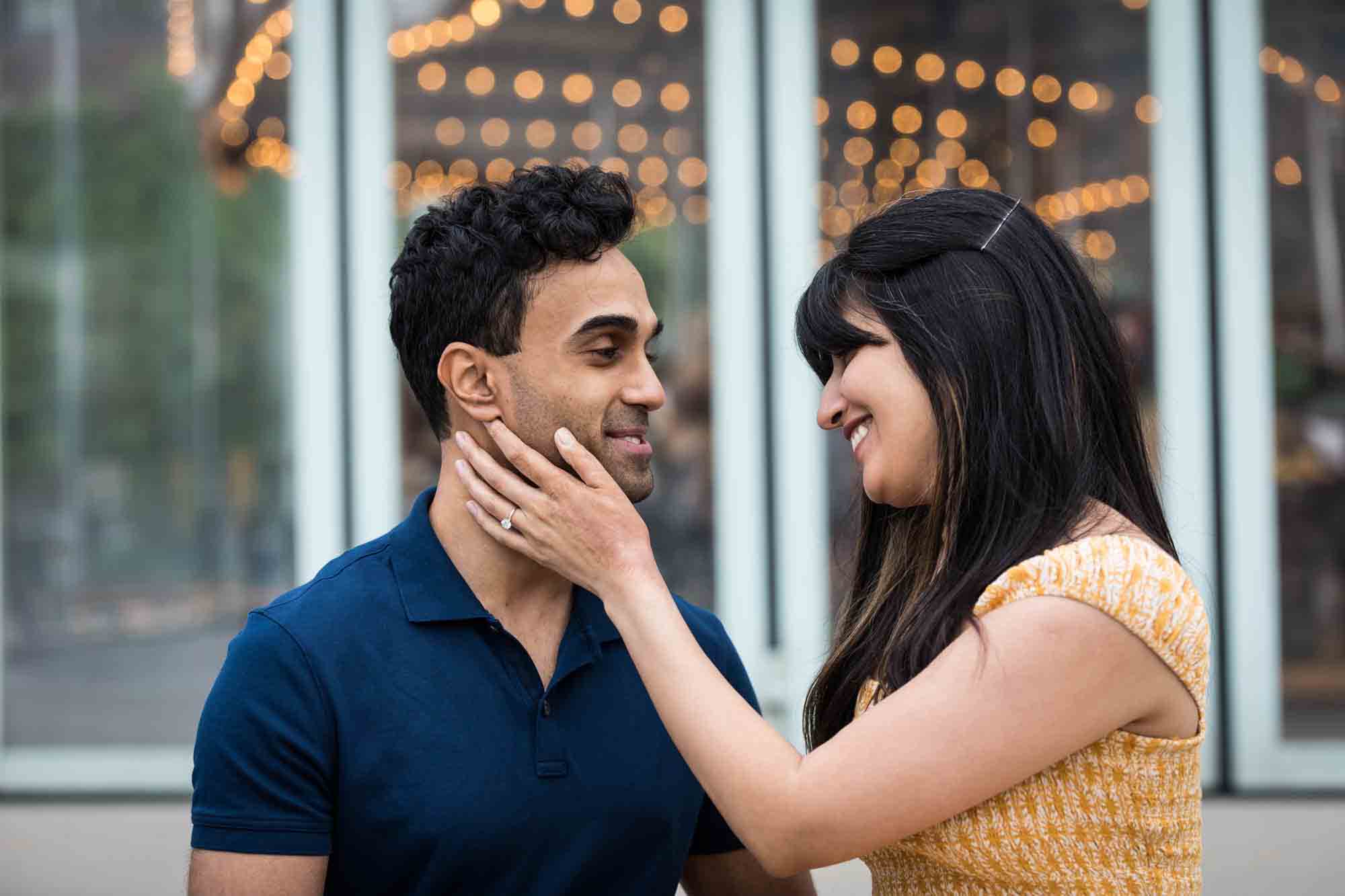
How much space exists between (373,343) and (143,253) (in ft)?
4.11

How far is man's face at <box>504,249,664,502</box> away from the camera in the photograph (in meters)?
1.88

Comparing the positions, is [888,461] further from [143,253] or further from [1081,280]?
[143,253]

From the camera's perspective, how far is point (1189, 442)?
4824mm

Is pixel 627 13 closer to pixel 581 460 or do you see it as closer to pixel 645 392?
pixel 645 392

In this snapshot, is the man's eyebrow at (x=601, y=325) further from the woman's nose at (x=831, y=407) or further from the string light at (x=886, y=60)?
the string light at (x=886, y=60)

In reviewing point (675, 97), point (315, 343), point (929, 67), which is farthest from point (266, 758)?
point (929, 67)

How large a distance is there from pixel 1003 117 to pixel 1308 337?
55.1 inches

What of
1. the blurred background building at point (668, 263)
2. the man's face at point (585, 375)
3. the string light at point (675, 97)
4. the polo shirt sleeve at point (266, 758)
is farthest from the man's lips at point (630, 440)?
the string light at point (675, 97)

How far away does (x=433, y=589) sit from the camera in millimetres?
1824

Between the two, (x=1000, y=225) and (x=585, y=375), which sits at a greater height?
(x=1000, y=225)

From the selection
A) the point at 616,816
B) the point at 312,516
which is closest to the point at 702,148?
the point at 312,516

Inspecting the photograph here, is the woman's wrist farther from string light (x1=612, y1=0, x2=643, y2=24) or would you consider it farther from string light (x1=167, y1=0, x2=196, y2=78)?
string light (x1=167, y1=0, x2=196, y2=78)

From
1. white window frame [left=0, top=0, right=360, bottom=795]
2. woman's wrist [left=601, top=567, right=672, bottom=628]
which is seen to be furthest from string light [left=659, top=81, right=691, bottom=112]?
woman's wrist [left=601, top=567, right=672, bottom=628]

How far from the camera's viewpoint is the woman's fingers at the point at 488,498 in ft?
5.88
